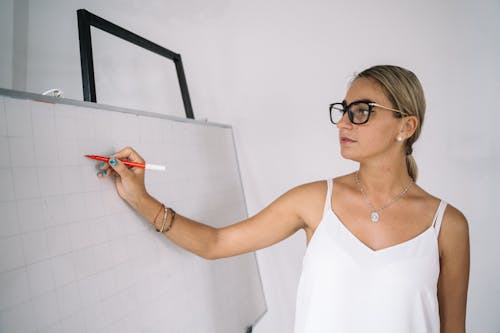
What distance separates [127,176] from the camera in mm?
945

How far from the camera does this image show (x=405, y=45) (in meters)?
1.61

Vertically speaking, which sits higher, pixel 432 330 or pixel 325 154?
pixel 325 154

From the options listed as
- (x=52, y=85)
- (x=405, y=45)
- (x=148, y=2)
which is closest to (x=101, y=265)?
(x=52, y=85)

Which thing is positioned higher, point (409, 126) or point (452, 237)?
point (409, 126)

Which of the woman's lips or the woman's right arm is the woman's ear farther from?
the woman's right arm

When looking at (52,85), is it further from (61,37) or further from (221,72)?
(221,72)

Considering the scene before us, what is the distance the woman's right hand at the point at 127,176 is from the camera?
3.03 feet

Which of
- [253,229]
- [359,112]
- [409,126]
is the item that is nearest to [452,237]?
[409,126]

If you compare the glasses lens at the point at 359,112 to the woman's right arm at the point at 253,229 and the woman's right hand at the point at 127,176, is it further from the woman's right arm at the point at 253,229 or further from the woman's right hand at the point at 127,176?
the woman's right hand at the point at 127,176

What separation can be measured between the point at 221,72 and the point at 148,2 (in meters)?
0.49

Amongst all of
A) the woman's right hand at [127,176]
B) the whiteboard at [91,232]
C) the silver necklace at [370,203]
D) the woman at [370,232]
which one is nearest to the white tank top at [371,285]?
the woman at [370,232]

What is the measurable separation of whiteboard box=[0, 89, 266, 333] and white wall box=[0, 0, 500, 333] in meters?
0.60

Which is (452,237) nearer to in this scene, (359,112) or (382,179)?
(382,179)

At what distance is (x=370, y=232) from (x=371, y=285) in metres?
0.16
